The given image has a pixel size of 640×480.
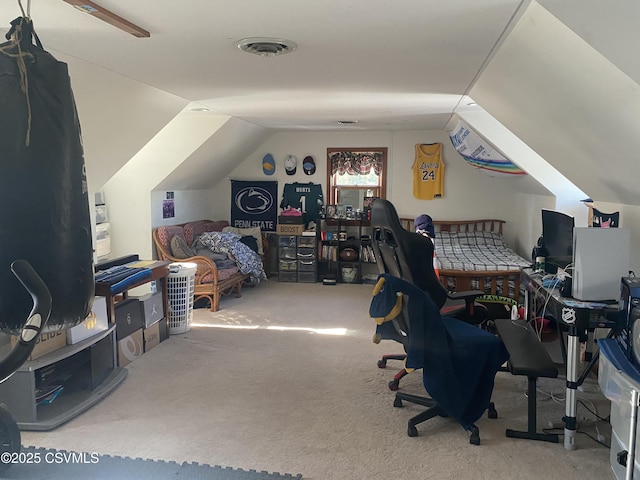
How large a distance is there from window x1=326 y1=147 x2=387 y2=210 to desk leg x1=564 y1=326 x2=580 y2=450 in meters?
4.68

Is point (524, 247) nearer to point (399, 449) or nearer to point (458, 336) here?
point (458, 336)

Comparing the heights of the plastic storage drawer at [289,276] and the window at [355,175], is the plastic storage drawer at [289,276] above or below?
below

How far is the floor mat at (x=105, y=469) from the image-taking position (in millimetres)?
2408

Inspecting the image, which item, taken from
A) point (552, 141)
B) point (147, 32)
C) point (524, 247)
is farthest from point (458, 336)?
point (524, 247)

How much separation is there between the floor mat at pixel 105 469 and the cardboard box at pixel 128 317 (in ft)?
4.01

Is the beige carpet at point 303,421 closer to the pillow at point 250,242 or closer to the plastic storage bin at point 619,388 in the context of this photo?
the plastic storage bin at point 619,388

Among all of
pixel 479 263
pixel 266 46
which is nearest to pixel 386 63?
pixel 266 46

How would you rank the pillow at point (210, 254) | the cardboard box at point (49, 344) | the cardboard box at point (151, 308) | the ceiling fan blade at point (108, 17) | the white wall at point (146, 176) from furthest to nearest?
the pillow at point (210, 254), the white wall at point (146, 176), the cardboard box at point (151, 308), the cardboard box at point (49, 344), the ceiling fan blade at point (108, 17)

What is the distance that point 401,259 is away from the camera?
10.7ft

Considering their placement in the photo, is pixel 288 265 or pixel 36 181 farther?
pixel 288 265

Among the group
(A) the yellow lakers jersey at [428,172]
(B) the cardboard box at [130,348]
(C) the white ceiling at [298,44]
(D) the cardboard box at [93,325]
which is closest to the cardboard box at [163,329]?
(B) the cardboard box at [130,348]

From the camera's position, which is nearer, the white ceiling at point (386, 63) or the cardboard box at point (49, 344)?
the white ceiling at point (386, 63)

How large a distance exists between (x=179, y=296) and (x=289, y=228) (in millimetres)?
2536

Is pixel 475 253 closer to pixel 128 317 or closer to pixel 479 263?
pixel 479 263
